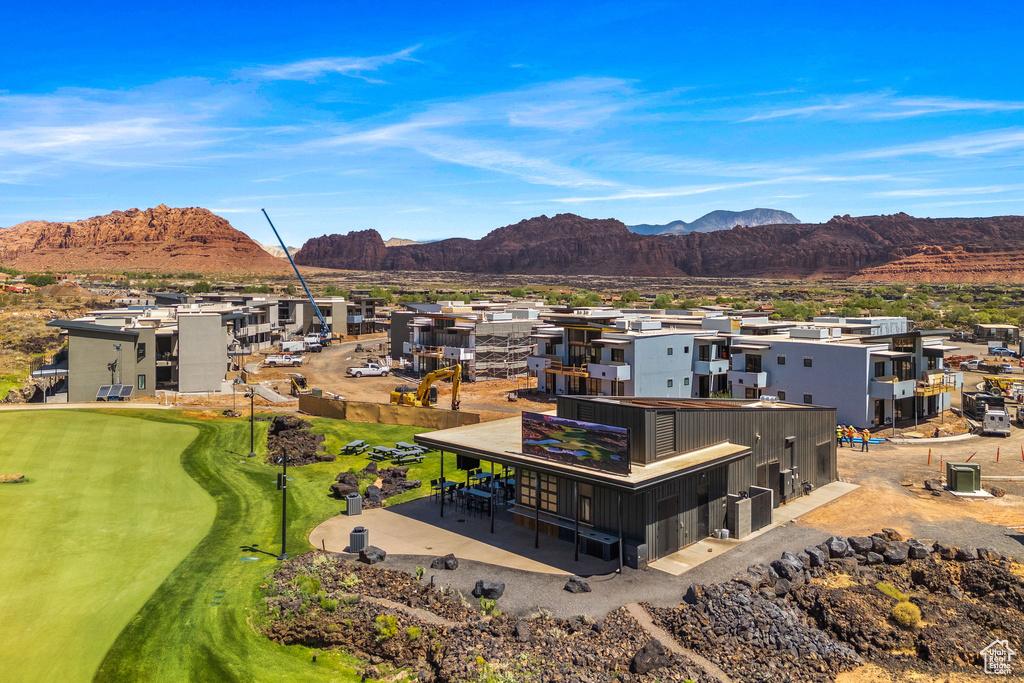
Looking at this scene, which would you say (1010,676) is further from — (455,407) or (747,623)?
(455,407)

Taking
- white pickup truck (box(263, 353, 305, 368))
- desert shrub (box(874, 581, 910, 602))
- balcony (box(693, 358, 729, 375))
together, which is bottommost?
desert shrub (box(874, 581, 910, 602))

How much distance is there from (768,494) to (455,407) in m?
34.6

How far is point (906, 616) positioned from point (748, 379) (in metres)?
42.5

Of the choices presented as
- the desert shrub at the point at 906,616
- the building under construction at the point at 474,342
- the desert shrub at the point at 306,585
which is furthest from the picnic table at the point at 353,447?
the building under construction at the point at 474,342

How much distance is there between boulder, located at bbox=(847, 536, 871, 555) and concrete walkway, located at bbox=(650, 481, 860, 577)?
11.4 feet

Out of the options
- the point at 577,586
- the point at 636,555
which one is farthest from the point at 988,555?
the point at 577,586

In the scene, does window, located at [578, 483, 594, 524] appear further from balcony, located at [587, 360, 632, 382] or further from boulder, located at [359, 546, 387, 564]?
balcony, located at [587, 360, 632, 382]

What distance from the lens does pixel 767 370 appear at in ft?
211

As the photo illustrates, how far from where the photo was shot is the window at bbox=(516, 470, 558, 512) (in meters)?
31.6

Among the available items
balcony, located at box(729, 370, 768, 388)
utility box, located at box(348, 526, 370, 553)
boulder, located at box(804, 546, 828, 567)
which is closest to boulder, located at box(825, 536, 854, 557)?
boulder, located at box(804, 546, 828, 567)

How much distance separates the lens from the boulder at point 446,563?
2776cm

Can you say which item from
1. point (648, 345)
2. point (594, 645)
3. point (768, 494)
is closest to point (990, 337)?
point (648, 345)

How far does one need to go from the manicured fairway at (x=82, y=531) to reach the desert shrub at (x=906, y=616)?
25587 millimetres

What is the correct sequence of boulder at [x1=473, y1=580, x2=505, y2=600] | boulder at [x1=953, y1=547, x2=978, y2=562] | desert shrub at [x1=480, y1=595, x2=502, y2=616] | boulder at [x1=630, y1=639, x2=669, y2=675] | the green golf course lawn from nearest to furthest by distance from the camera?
boulder at [x1=630, y1=639, x2=669, y2=675]
the green golf course lawn
desert shrub at [x1=480, y1=595, x2=502, y2=616]
boulder at [x1=473, y1=580, x2=505, y2=600]
boulder at [x1=953, y1=547, x2=978, y2=562]
